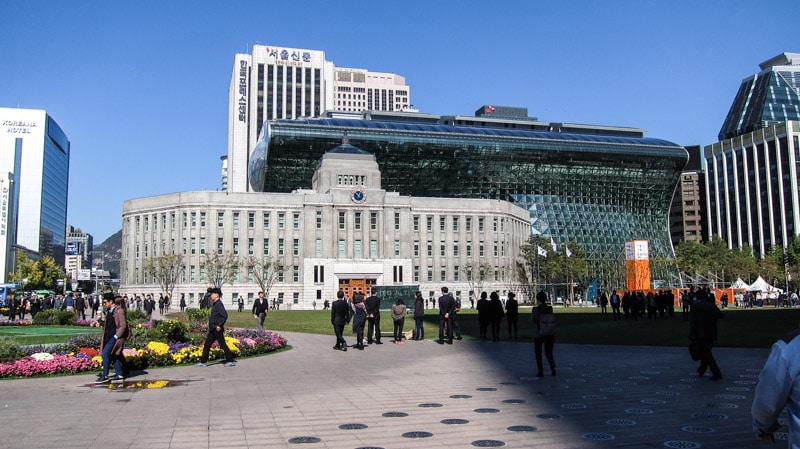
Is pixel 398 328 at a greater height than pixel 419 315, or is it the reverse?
pixel 419 315

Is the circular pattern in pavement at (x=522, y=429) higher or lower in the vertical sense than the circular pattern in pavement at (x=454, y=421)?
lower

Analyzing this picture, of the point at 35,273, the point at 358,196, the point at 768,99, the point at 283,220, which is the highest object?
the point at 768,99

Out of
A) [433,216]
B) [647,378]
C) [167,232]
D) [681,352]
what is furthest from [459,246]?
[647,378]

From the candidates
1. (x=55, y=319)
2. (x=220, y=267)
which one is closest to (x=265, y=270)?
(x=220, y=267)

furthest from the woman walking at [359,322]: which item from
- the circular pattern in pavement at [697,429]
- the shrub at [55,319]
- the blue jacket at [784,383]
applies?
the shrub at [55,319]

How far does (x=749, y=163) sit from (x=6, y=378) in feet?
561

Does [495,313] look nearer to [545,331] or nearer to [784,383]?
[545,331]

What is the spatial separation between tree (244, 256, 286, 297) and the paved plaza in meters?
66.6

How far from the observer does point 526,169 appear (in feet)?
416

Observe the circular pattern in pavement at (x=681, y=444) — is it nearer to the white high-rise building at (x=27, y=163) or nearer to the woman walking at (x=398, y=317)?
the woman walking at (x=398, y=317)

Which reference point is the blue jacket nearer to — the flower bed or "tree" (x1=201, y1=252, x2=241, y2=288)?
the flower bed

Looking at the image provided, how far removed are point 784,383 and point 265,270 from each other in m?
83.8

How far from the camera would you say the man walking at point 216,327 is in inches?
709

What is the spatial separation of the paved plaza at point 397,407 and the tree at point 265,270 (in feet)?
219
